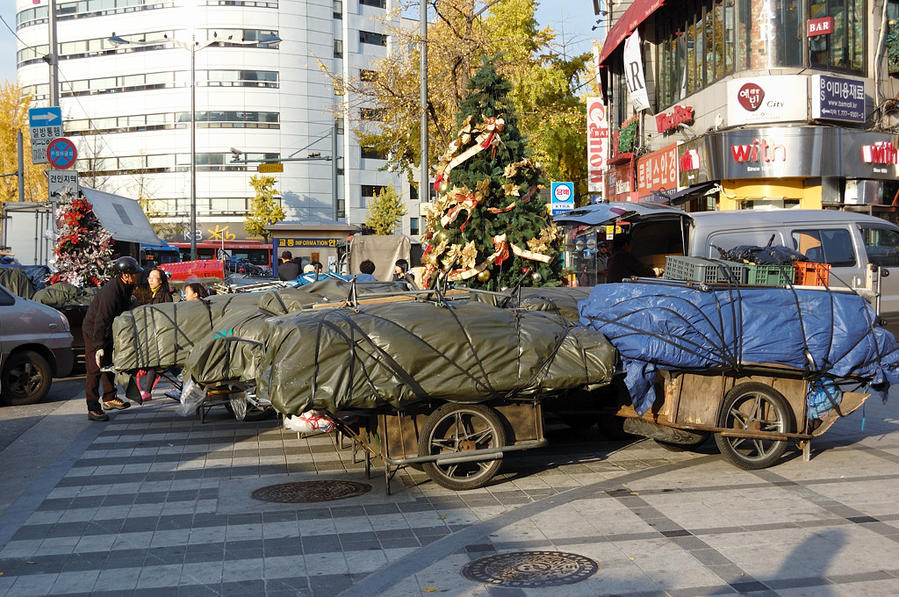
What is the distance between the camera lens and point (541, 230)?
13289 millimetres

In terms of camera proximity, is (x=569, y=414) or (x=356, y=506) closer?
(x=356, y=506)

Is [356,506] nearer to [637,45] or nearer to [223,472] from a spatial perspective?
[223,472]

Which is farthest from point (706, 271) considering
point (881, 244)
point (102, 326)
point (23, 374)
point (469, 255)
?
point (23, 374)

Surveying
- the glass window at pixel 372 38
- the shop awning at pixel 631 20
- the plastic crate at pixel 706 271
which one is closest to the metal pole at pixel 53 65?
the shop awning at pixel 631 20

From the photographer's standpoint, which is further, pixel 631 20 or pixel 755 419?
pixel 631 20

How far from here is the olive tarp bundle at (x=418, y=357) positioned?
6672 millimetres

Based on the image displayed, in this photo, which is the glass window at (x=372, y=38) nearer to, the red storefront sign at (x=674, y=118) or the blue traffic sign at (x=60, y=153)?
the red storefront sign at (x=674, y=118)

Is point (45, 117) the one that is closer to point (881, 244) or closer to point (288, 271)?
point (288, 271)

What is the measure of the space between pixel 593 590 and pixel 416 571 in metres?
1.02

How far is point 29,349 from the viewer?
13.0m

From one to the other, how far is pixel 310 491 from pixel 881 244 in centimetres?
976

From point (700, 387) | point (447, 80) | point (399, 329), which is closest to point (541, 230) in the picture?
point (700, 387)

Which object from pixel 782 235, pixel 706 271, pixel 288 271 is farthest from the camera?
pixel 288 271

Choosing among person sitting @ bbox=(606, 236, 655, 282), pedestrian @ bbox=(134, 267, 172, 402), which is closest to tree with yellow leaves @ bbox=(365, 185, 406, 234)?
person sitting @ bbox=(606, 236, 655, 282)
